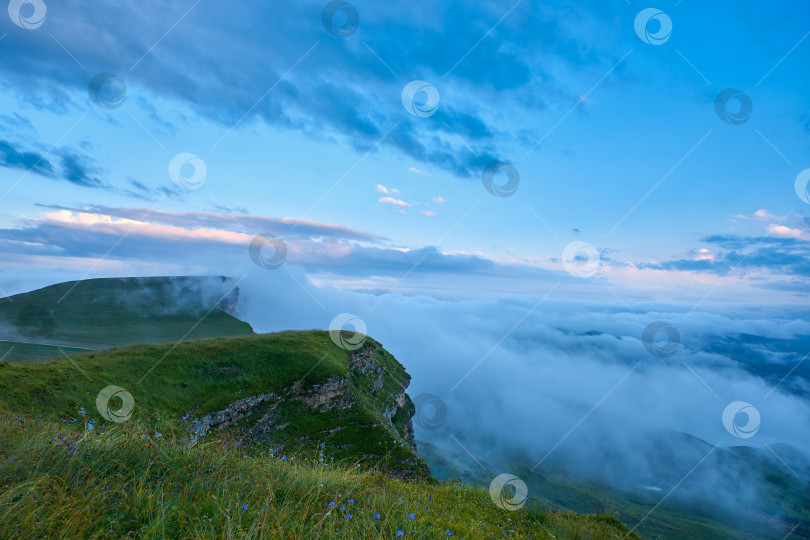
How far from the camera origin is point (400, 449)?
140 ft

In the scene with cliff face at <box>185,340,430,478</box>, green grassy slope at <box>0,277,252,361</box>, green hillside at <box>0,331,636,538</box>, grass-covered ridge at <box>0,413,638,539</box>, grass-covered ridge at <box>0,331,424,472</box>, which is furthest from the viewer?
green grassy slope at <box>0,277,252,361</box>

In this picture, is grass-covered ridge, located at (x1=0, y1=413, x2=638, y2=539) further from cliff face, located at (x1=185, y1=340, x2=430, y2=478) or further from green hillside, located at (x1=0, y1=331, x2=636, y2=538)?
cliff face, located at (x1=185, y1=340, x2=430, y2=478)

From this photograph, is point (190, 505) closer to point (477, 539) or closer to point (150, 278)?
point (477, 539)

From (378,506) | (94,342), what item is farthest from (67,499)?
(94,342)

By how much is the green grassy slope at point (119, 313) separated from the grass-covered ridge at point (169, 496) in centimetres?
9550

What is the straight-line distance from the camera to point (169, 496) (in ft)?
16.5

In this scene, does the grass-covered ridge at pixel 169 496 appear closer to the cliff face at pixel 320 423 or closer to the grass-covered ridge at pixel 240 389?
the grass-covered ridge at pixel 240 389

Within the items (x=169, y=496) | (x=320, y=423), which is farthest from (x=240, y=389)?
(x=169, y=496)

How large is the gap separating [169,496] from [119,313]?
146m

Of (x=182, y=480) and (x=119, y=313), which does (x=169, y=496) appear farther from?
(x=119, y=313)

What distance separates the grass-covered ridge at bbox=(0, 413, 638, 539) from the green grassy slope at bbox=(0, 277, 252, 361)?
3760 inches

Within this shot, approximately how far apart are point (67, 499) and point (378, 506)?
4355 millimetres

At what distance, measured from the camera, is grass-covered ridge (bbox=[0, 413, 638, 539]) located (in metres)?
4.13

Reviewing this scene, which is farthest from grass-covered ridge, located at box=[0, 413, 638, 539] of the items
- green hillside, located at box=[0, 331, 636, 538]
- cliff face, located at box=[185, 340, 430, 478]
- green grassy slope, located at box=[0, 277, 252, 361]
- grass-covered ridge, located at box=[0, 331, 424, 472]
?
green grassy slope, located at box=[0, 277, 252, 361]
